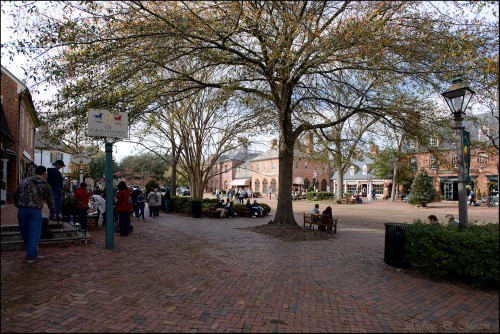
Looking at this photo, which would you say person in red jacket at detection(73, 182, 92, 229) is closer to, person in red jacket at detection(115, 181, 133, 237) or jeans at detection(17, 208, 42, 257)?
person in red jacket at detection(115, 181, 133, 237)

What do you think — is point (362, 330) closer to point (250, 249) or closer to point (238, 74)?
point (250, 249)

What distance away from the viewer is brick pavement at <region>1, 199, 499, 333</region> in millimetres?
3877

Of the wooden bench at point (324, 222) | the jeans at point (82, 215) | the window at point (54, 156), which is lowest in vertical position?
the wooden bench at point (324, 222)

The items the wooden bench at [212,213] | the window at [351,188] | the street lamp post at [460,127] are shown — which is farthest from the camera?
the window at [351,188]

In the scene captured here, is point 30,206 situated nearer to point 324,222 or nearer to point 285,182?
point 285,182

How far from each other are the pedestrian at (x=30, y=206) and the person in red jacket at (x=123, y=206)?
3.80 meters

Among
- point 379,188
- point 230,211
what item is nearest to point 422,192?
point 230,211

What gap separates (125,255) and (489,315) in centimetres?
683

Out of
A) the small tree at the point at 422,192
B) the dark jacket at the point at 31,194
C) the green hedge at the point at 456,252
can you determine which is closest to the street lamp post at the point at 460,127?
the green hedge at the point at 456,252

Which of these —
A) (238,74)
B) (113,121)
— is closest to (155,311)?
(113,121)

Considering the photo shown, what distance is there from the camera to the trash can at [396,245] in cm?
697

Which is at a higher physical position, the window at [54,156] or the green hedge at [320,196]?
the window at [54,156]

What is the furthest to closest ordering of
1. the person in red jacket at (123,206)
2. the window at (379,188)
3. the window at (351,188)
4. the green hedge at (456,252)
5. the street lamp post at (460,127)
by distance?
the window at (351,188), the window at (379,188), the person in red jacket at (123,206), the street lamp post at (460,127), the green hedge at (456,252)

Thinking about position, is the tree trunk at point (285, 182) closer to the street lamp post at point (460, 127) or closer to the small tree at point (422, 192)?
the street lamp post at point (460, 127)
